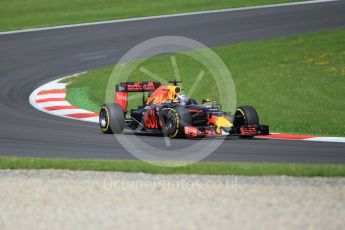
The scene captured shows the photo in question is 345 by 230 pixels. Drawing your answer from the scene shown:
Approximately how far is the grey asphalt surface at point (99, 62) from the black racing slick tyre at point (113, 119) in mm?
348

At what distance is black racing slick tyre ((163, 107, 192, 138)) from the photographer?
15.6 m

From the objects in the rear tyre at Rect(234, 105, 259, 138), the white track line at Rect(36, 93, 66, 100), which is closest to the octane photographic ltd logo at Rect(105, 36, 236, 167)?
the rear tyre at Rect(234, 105, 259, 138)

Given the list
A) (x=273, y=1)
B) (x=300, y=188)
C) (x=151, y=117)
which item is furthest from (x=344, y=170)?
(x=273, y=1)

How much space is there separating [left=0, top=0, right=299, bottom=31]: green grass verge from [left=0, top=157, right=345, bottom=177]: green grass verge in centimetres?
2013

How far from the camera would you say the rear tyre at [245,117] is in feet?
52.1

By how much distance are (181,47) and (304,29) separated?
473 centimetres

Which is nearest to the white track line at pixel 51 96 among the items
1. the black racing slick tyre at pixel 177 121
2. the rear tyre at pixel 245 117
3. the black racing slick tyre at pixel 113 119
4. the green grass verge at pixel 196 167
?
the black racing slick tyre at pixel 113 119

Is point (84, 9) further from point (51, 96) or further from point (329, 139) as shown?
point (329, 139)

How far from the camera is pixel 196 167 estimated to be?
12.5 metres

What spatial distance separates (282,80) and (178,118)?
25.1 feet

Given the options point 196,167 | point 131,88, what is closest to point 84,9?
point 131,88

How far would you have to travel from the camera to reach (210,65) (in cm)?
2534

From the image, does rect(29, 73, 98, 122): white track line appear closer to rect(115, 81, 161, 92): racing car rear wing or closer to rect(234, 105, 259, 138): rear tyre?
rect(115, 81, 161, 92): racing car rear wing

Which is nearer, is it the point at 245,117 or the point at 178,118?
the point at 178,118
